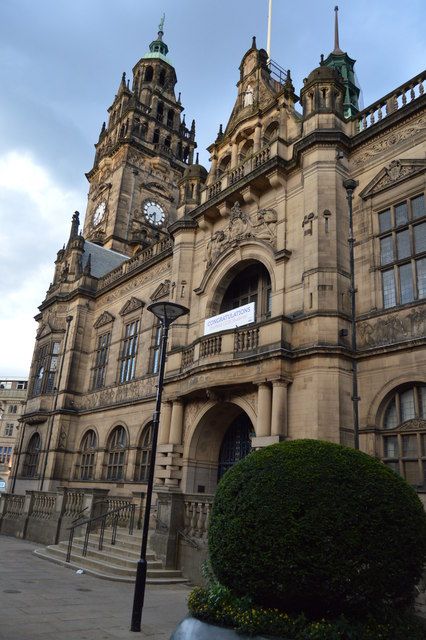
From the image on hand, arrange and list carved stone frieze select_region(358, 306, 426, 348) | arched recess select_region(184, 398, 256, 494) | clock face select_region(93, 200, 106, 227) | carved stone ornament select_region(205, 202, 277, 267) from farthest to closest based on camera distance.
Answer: clock face select_region(93, 200, 106, 227)
carved stone ornament select_region(205, 202, 277, 267)
arched recess select_region(184, 398, 256, 494)
carved stone frieze select_region(358, 306, 426, 348)

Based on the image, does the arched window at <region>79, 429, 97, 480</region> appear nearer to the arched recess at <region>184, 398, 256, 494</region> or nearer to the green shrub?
the arched recess at <region>184, 398, 256, 494</region>

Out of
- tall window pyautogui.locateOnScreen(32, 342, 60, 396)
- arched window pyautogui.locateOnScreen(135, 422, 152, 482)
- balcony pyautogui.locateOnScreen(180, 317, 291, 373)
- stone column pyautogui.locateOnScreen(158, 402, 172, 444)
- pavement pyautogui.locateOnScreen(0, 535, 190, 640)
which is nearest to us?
pavement pyautogui.locateOnScreen(0, 535, 190, 640)

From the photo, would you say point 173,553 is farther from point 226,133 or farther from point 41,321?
point 41,321

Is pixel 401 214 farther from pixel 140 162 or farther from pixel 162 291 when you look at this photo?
pixel 140 162

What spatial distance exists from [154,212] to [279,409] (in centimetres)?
3381

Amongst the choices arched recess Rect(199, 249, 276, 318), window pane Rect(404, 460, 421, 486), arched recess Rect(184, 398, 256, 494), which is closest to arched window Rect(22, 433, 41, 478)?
arched recess Rect(184, 398, 256, 494)

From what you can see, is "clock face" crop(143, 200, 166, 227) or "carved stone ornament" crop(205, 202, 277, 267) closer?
"carved stone ornament" crop(205, 202, 277, 267)

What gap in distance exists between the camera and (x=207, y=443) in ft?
61.7

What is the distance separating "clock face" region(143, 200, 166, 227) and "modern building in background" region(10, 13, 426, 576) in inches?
617

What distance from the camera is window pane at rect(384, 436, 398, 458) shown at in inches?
531

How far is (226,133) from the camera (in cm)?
2358

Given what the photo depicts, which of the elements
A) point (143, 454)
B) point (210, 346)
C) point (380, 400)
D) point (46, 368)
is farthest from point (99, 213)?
point (380, 400)

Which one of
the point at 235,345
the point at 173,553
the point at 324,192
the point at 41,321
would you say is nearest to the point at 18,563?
the point at 173,553

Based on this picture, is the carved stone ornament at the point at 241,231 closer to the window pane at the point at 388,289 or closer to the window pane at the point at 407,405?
the window pane at the point at 388,289
